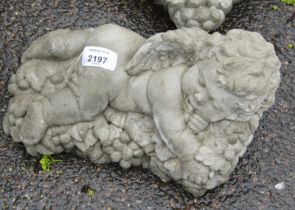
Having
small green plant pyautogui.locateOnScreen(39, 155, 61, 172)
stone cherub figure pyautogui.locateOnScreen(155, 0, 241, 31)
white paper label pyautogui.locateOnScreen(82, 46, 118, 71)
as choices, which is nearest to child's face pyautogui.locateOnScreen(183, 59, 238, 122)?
white paper label pyautogui.locateOnScreen(82, 46, 118, 71)

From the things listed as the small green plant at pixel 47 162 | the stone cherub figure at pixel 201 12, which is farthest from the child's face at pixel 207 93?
the small green plant at pixel 47 162

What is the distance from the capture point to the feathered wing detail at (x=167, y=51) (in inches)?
76.1

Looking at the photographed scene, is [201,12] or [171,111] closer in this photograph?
[171,111]

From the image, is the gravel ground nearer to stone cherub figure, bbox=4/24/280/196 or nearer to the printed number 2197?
stone cherub figure, bbox=4/24/280/196

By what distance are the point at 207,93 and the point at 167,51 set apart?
0.89 ft

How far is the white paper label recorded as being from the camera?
206cm

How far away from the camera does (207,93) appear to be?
186 centimetres

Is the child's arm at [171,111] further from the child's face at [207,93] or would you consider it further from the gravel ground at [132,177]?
the gravel ground at [132,177]

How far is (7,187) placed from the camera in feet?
7.54

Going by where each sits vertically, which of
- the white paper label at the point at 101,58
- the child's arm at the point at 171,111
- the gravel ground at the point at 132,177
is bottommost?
the gravel ground at the point at 132,177

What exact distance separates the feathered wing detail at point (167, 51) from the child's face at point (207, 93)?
0.30 feet

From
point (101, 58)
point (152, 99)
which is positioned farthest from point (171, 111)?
point (101, 58)

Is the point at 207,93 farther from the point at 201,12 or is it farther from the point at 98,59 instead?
the point at 201,12

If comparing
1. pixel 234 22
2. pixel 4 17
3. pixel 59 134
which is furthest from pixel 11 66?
pixel 234 22
